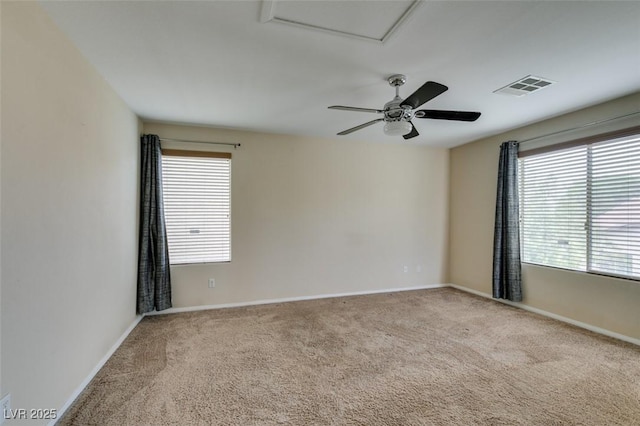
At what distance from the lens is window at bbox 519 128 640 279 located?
2855mm

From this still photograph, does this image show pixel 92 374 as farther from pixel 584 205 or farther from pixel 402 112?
pixel 584 205

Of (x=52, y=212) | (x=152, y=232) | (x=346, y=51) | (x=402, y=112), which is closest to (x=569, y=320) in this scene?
(x=402, y=112)

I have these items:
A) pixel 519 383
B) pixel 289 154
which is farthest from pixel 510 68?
pixel 289 154

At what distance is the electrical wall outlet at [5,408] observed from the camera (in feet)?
4.26

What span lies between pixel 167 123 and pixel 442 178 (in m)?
4.54

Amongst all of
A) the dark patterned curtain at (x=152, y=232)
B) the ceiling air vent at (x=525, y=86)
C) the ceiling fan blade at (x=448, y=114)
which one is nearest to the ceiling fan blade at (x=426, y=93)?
the ceiling fan blade at (x=448, y=114)

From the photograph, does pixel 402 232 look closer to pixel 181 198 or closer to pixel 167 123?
pixel 181 198

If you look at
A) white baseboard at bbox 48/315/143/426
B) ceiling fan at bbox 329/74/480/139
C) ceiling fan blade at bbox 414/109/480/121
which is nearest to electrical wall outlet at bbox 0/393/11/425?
white baseboard at bbox 48/315/143/426

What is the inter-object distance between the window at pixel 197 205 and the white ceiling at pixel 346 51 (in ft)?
2.61

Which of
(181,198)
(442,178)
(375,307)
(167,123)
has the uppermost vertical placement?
(167,123)

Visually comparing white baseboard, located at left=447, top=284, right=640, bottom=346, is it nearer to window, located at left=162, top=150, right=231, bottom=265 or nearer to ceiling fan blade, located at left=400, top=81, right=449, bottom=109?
ceiling fan blade, located at left=400, top=81, right=449, bottom=109

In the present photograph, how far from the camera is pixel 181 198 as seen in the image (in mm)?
3752

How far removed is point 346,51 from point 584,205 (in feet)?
10.9

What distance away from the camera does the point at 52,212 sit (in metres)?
1.70
